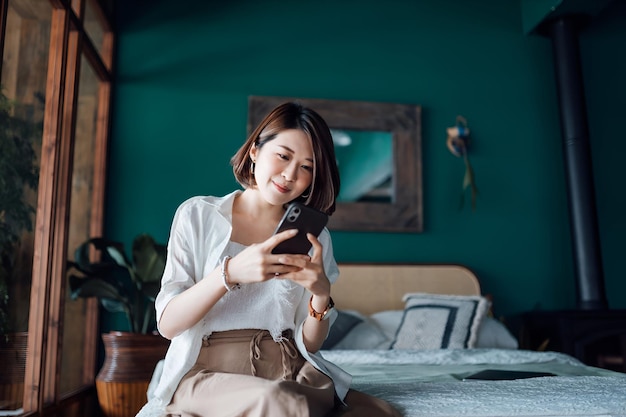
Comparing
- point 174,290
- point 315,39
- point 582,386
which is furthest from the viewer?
point 315,39

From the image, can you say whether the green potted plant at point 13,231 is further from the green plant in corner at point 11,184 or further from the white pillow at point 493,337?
the white pillow at point 493,337

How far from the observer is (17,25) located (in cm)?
234

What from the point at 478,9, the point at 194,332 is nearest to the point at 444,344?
the point at 194,332

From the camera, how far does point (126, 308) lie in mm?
3174

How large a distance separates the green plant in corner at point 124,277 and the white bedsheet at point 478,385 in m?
1.11

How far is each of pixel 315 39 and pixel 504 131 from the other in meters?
1.51

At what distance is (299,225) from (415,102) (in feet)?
10.2

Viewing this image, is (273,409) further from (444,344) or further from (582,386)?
(444,344)

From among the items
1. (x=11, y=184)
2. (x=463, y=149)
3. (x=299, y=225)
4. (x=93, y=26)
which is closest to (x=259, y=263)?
(x=299, y=225)

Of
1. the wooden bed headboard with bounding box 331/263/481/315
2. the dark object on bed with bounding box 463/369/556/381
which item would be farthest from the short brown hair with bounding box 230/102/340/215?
the wooden bed headboard with bounding box 331/263/481/315

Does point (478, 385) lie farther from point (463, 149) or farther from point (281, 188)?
point (463, 149)

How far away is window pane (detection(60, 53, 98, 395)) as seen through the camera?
3225mm

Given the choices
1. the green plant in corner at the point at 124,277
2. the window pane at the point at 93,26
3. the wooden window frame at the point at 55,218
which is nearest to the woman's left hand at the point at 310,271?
the wooden window frame at the point at 55,218

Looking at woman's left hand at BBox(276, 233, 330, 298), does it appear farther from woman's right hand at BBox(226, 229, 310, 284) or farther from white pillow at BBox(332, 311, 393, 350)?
white pillow at BBox(332, 311, 393, 350)
